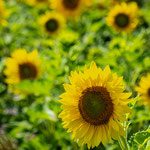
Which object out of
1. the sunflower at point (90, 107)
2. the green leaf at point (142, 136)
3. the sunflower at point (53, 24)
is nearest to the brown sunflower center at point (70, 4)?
the sunflower at point (53, 24)

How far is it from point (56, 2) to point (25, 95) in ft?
4.34

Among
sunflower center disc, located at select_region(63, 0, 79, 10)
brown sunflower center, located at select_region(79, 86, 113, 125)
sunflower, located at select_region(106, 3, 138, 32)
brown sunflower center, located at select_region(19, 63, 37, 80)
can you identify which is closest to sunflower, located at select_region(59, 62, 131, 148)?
brown sunflower center, located at select_region(79, 86, 113, 125)

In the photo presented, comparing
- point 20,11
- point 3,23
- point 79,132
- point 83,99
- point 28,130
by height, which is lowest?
point 79,132

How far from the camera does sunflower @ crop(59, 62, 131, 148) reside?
0.98 meters

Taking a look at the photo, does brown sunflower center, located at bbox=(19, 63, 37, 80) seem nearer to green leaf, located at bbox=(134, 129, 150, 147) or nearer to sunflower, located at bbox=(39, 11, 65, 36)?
sunflower, located at bbox=(39, 11, 65, 36)

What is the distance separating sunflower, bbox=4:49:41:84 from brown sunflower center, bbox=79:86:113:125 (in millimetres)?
1199

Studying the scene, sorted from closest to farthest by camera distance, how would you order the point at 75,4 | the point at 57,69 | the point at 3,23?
the point at 57,69
the point at 3,23
the point at 75,4

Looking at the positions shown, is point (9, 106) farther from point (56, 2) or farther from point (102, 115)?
point (102, 115)

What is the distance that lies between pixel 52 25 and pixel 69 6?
0.30 metres

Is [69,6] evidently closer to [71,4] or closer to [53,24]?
[71,4]

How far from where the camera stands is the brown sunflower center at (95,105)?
1.00 m

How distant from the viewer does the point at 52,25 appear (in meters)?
3.00

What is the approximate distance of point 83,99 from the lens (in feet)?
3.34

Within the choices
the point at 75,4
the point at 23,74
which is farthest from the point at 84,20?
the point at 23,74
